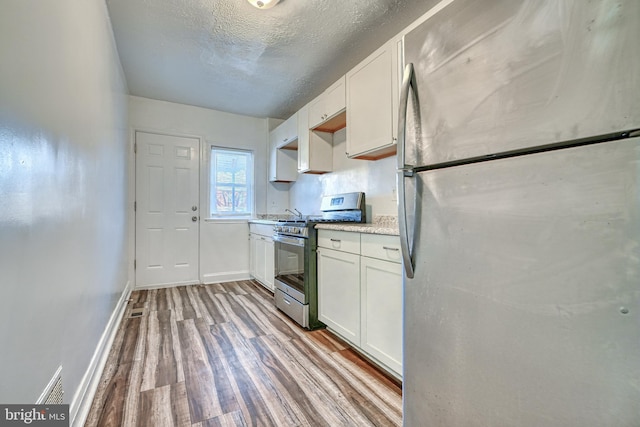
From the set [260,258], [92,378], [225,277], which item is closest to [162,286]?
[225,277]

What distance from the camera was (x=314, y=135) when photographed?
3164 mm

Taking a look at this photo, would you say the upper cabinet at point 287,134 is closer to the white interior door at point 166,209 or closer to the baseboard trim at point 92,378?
the white interior door at point 166,209

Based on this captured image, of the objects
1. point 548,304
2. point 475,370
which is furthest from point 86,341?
point 548,304

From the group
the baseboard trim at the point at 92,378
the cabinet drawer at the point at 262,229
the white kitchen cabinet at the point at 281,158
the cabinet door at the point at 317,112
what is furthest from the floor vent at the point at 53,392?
the white kitchen cabinet at the point at 281,158

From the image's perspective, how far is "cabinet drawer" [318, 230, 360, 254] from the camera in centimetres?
193

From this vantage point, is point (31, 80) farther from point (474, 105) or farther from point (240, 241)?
point (240, 241)

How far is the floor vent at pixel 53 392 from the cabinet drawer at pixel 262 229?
2.34 metres

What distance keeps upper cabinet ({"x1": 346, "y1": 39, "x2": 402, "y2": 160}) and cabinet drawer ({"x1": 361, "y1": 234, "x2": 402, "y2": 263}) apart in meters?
0.73

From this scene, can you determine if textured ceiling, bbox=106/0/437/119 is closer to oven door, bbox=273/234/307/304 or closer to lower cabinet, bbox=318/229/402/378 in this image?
lower cabinet, bbox=318/229/402/378

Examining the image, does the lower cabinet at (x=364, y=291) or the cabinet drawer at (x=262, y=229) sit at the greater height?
the cabinet drawer at (x=262, y=229)

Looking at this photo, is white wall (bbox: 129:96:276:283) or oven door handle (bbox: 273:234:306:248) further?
white wall (bbox: 129:96:276:283)

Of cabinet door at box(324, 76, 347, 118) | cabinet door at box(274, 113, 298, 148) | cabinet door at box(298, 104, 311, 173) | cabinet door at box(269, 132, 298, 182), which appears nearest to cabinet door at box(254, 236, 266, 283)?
cabinet door at box(269, 132, 298, 182)

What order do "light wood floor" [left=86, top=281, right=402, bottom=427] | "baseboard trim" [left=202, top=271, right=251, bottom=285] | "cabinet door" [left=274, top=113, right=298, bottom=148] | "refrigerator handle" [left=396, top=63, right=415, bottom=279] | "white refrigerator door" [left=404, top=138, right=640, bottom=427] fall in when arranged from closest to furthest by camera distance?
1. "white refrigerator door" [left=404, top=138, right=640, bottom=427]
2. "refrigerator handle" [left=396, top=63, right=415, bottom=279]
3. "light wood floor" [left=86, top=281, right=402, bottom=427]
4. "cabinet door" [left=274, top=113, right=298, bottom=148]
5. "baseboard trim" [left=202, top=271, right=251, bottom=285]

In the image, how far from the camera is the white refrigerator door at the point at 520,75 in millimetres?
644
